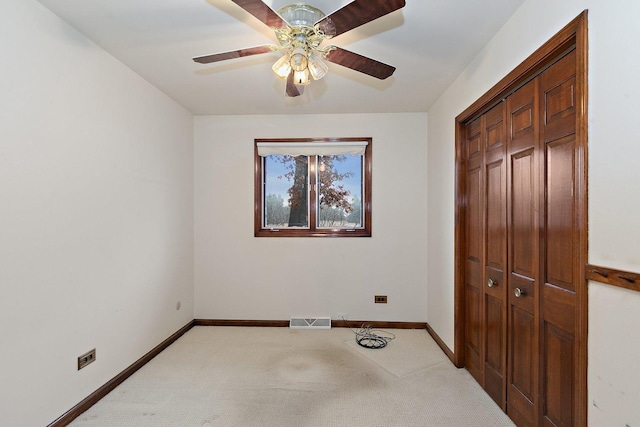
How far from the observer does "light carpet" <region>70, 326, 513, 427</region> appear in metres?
2.04

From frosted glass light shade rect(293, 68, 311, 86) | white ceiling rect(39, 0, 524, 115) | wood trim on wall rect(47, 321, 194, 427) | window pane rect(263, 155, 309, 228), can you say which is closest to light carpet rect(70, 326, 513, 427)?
wood trim on wall rect(47, 321, 194, 427)

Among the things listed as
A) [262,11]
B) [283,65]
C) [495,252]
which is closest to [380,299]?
[495,252]

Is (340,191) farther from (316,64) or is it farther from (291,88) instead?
(316,64)

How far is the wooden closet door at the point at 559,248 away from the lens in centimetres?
149

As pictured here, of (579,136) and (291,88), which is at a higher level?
(291,88)

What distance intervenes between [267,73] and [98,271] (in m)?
2.01

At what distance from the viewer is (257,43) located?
7.22 ft

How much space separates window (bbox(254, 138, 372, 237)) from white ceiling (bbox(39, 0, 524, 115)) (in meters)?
0.61

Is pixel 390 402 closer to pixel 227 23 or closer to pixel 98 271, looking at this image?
pixel 98 271

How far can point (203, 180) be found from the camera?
3.83 m

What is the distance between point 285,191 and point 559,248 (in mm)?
2862

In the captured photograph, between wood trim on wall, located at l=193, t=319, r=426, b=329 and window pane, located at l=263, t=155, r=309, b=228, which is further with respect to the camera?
window pane, located at l=263, t=155, r=309, b=228

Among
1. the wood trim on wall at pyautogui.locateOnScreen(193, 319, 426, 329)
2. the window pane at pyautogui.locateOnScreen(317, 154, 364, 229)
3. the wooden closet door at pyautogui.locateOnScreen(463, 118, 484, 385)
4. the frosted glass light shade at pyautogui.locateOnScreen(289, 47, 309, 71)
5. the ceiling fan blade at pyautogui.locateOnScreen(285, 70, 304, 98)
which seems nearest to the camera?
the frosted glass light shade at pyautogui.locateOnScreen(289, 47, 309, 71)

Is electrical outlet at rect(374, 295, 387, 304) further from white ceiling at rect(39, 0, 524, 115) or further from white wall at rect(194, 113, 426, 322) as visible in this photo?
white ceiling at rect(39, 0, 524, 115)
